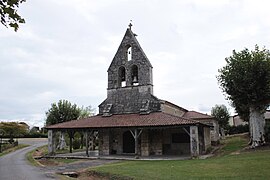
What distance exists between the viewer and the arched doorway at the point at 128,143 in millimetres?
25906

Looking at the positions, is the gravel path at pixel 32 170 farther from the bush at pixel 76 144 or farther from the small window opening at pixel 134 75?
the bush at pixel 76 144

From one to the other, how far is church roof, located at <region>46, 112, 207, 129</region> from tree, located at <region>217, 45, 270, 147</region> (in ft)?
14.2

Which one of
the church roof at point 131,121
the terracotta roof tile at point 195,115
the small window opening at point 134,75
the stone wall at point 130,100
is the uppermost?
the small window opening at point 134,75

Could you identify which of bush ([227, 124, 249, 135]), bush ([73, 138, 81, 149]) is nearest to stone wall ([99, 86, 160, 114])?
bush ([73, 138, 81, 149])

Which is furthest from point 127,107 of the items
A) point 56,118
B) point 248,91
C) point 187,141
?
point 56,118

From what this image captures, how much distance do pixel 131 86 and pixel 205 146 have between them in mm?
8967

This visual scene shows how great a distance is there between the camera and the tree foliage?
20.9 metres

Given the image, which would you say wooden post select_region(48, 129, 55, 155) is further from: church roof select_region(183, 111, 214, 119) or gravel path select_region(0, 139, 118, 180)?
church roof select_region(183, 111, 214, 119)

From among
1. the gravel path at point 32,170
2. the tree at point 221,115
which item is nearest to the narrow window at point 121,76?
the gravel path at point 32,170

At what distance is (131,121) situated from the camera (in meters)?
23.4

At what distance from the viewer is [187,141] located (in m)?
24.1

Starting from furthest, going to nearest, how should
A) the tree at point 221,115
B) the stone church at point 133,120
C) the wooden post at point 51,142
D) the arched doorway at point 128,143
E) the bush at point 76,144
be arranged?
the tree at point 221,115
the bush at point 76,144
the wooden post at point 51,142
the arched doorway at point 128,143
the stone church at point 133,120

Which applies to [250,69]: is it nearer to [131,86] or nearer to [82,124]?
[131,86]

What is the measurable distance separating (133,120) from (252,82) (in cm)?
1005
